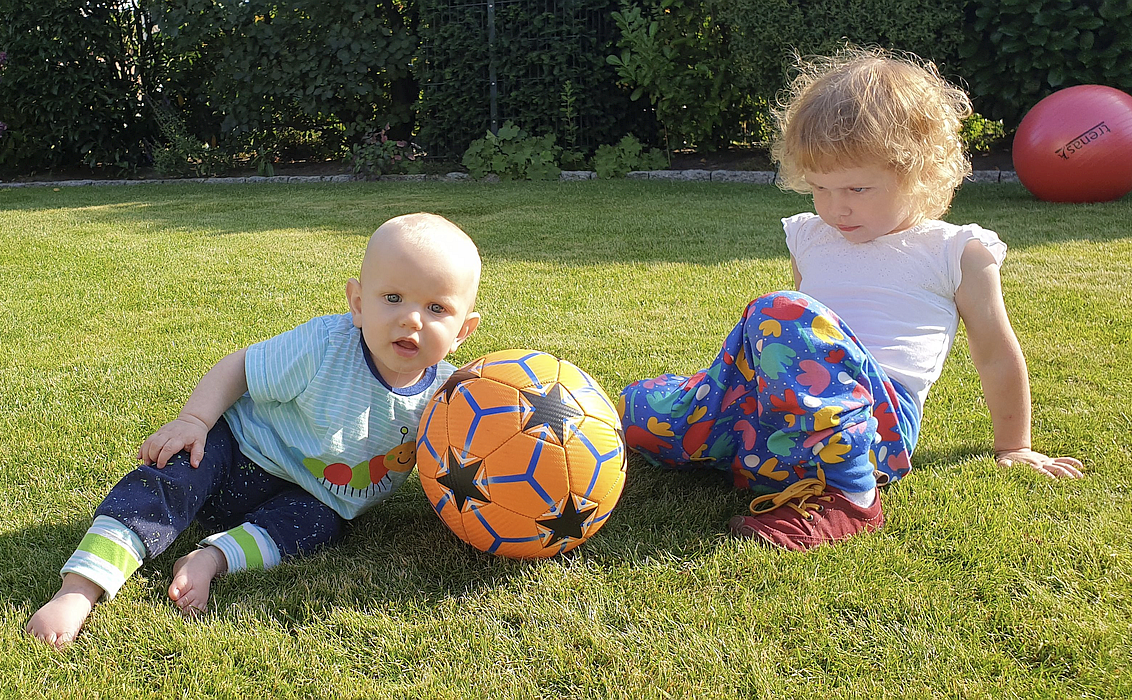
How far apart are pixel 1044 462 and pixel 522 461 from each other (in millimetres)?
1523

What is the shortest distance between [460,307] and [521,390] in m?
0.26

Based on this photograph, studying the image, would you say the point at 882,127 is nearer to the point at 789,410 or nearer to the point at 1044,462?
the point at 789,410

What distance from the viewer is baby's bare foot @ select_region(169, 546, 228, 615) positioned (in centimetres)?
198

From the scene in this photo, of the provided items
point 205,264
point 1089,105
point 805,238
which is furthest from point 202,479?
point 1089,105

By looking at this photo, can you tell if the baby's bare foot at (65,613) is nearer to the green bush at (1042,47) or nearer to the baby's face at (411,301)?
the baby's face at (411,301)

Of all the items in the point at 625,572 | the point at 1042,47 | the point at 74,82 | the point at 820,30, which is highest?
the point at 820,30

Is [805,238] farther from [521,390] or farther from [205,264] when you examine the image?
[205,264]

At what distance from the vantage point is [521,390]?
2139 millimetres

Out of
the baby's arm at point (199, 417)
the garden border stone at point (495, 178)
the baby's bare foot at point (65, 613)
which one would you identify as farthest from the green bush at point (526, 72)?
the baby's bare foot at point (65, 613)

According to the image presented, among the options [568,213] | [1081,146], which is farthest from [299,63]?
[1081,146]

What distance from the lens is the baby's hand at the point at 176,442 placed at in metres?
2.14

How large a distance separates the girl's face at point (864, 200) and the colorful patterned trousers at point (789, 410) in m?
0.38

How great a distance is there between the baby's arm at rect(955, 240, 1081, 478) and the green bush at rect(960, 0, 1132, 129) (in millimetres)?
6237

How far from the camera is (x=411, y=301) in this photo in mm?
2156
